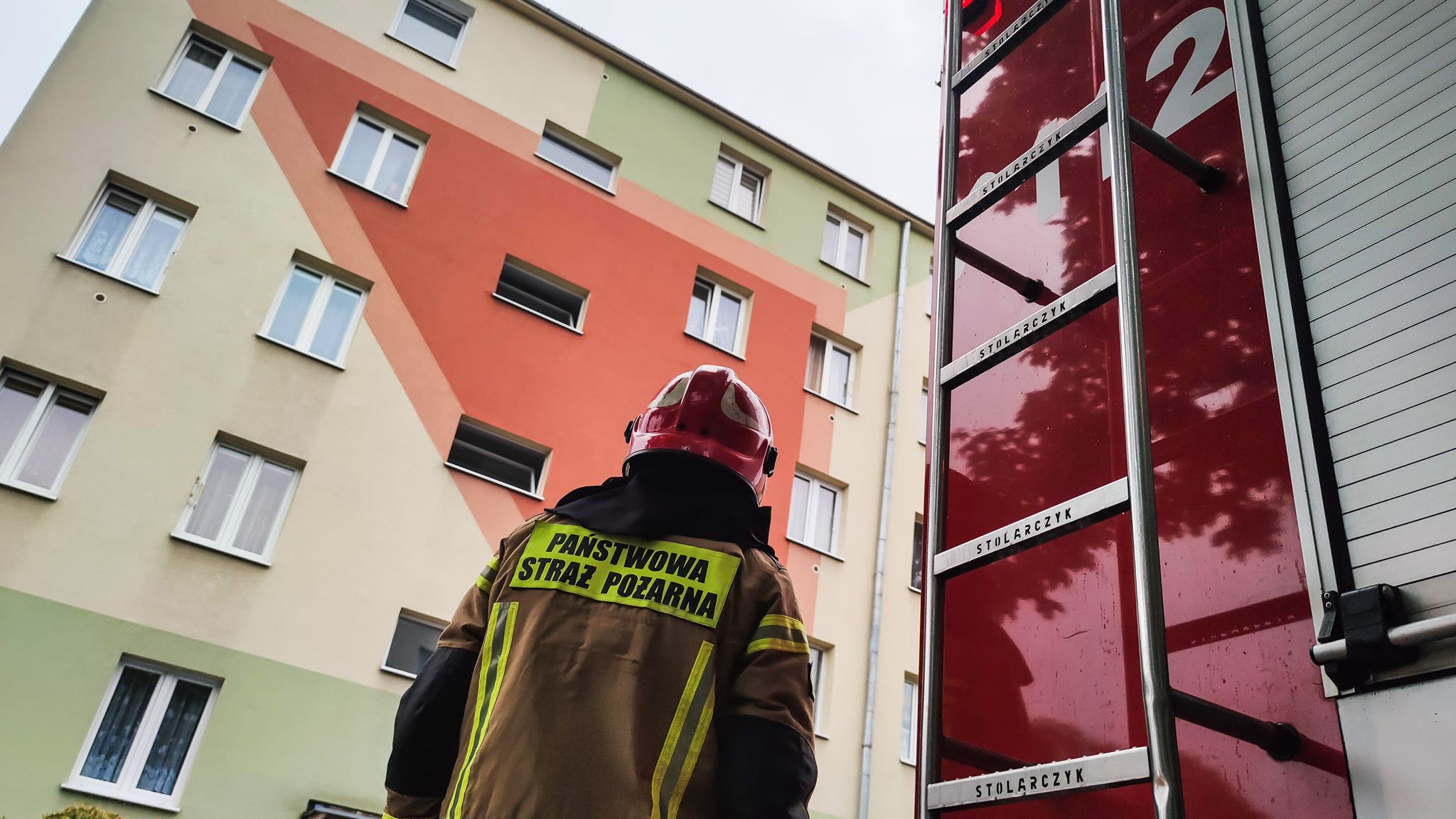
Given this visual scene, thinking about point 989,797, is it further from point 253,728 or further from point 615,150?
point 615,150

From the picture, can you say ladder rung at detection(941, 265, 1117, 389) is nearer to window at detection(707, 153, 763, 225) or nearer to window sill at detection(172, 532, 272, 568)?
window sill at detection(172, 532, 272, 568)

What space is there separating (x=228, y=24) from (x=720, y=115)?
6898 millimetres

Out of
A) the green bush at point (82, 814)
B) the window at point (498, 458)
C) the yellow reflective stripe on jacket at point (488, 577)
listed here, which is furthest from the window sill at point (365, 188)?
the yellow reflective stripe on jacket at point (488, 577)

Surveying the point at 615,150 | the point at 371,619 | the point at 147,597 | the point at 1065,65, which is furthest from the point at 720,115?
the point at 1065,65

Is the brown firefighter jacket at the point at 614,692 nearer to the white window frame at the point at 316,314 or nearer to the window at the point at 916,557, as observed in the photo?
the white window frame at the point at 316,314

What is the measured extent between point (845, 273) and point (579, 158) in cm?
448

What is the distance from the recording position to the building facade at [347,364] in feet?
30.6

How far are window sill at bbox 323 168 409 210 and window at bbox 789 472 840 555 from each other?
6108 millimetres

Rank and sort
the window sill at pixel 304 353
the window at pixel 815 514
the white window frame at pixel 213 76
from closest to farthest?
the window sill at pixel 304 353, the white window frame at pixel 213 76, the window at pixel 815 514

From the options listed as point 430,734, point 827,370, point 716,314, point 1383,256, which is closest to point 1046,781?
point 1383,256

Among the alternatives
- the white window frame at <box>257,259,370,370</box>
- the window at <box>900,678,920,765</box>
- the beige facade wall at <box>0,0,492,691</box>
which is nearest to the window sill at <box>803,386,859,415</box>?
the window at <box>900,678,920,765</box>

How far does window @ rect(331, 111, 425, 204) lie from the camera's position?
494 inches

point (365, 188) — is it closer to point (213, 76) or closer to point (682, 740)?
point (213, 76)

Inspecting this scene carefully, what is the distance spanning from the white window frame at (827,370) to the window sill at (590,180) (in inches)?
141
